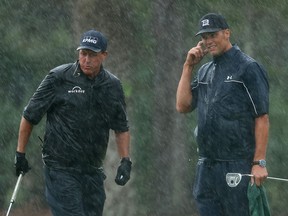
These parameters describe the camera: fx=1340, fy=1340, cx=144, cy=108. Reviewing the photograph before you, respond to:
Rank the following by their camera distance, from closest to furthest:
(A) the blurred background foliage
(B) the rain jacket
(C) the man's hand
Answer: (B) the rain jacket → (C) the man's hand → (A) the blurred background foliage

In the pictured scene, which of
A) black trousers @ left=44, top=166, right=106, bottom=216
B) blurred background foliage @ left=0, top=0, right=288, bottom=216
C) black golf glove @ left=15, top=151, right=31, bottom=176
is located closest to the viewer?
black trousers @ left=44, top=166, right=106, bottom=216

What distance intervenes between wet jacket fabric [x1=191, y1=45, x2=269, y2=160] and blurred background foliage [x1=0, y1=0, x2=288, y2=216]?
6889 mm

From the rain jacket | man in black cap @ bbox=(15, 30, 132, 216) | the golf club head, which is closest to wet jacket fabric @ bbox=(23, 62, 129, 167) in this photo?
man in black cap @ bbox=(15, 30, 132, 216)

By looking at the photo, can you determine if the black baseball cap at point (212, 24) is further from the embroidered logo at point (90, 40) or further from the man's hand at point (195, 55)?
the embroidered logo at point (90, 40)

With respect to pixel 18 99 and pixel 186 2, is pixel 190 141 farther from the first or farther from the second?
pixel 18 99

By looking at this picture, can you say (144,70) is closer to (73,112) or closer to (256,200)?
(73,112)

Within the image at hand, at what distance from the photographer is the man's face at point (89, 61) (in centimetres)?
1086

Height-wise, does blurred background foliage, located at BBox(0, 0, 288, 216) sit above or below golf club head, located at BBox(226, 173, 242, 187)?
above

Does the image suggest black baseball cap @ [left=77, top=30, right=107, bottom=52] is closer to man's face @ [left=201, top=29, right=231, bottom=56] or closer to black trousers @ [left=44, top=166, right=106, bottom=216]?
man's face @ [left=201, top=29, right=231, bottom=56]

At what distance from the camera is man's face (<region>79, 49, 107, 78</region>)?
10.9 metres

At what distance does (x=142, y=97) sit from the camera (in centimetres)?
2203

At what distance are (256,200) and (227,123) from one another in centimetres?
65

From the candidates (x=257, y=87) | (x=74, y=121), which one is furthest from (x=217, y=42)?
(x=74, y=121)

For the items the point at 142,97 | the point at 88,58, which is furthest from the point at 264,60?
the point at 88,58
